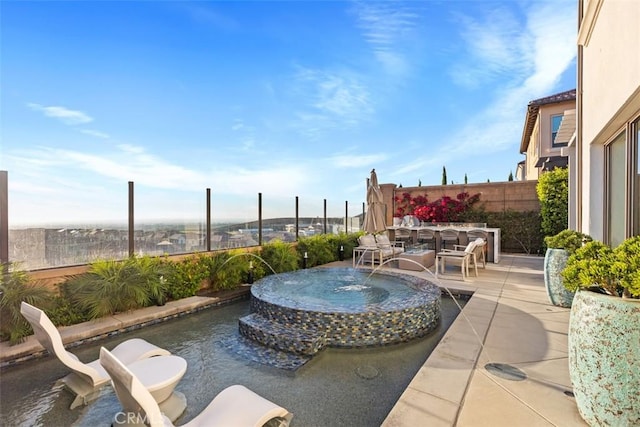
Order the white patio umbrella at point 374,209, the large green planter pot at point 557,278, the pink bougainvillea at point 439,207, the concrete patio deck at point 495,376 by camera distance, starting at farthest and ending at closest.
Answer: the pink bougainvillea at point 439,207, the white patio umbrella at point 374,209, the large green planter pot at point 557,278, the concrete patio deck at point 495,376

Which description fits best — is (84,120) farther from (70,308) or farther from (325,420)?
(325,420)

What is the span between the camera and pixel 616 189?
4.08 m

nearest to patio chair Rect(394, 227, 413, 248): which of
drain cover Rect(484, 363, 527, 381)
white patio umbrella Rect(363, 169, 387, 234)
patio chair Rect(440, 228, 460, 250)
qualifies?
patio chair Rect(440, 228, 460, 250)

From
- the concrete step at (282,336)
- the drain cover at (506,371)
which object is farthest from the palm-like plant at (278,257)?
the drain cover at (506,371)

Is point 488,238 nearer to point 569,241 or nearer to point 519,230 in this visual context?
point 519,230

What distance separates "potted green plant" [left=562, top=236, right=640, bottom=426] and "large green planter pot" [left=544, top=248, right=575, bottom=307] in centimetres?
336

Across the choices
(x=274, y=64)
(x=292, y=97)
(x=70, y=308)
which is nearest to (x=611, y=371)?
(x=70, y=308)

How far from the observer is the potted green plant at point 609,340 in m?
1.88

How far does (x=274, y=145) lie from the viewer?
39.4ft

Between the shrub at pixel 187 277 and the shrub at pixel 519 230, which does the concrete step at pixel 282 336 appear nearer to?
the shrub at pixel 187 277

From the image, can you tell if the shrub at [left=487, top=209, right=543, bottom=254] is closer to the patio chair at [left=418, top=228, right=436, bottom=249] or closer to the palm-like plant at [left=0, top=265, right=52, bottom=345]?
the patio chair at [left=418, top=228, right=436, bottom=249]

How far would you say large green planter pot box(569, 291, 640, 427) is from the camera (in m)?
1.88

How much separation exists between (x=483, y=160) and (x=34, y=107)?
2494cm

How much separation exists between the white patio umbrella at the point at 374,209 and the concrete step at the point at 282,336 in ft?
21.0
